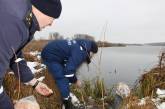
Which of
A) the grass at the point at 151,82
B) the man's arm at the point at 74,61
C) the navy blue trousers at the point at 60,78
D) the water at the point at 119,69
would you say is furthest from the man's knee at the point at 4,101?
the grass at the point at 151,82

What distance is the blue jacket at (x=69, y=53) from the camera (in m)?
7.09

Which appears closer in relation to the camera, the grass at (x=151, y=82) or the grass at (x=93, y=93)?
the grass at (x=151, y=82)

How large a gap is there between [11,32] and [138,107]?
3.98 metres

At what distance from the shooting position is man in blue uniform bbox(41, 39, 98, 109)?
718 centimetres

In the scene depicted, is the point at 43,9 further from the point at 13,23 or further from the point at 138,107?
the point at 138,107

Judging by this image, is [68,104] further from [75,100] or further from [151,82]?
[151,82]

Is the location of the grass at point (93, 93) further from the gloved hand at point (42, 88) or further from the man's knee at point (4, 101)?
the man's knee at point (4, 101)

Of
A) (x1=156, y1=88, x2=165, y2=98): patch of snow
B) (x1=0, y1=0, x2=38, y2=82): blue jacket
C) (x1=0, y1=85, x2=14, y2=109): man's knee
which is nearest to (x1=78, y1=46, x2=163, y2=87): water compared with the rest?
(x1=156, y1=88, x2=165, y2=98): patch of snow

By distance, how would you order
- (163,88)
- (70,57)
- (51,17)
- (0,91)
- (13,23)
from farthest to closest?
(163,88) < (70,57) < (51,17) < (0,91) < (13,23)

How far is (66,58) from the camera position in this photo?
740 centimetres

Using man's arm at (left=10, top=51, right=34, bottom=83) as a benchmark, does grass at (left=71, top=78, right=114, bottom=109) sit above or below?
below

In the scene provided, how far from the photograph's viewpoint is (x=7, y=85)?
23.5 ft

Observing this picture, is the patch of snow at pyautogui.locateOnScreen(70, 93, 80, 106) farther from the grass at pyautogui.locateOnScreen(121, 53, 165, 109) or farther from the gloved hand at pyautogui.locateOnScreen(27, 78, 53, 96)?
the gloved hand at pyautogui.locateOnScreen(27, 78, 53, 96)

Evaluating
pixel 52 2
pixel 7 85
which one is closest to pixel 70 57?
pixel 7 85
